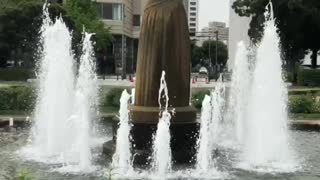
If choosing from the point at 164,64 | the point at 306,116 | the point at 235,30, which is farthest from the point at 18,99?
the point at 235,30

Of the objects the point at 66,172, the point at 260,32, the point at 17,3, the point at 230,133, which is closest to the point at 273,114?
the point at 230,133

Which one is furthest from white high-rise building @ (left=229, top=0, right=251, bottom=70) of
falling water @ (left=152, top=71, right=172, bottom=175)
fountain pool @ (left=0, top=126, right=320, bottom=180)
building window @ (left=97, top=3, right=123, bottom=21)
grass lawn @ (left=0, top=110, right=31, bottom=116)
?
falling water @ (left=152, top=71, right=172, bottom=175)

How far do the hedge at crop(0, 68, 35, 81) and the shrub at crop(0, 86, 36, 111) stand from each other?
93.4ft

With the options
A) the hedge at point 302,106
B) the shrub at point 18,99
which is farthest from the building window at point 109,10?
the hedge at point 302,106

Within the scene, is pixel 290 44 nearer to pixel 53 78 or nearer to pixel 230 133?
pixel 230 133

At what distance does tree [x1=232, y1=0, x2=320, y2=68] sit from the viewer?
44.3 m

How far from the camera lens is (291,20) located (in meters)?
45.9

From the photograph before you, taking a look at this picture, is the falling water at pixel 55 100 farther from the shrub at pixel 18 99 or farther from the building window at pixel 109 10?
the building window at pixel 109 10

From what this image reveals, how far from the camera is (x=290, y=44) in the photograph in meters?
48.9

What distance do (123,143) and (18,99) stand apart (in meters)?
12.0

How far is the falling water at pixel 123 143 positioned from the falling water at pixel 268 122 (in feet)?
7.26

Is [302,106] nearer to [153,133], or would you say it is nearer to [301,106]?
[301,106]

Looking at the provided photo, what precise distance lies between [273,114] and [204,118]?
9.01ft

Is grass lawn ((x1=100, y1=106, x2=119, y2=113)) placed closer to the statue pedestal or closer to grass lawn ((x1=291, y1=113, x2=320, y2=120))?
grass lawn ((x1=291, y1=113, x2=320, y2=120))
